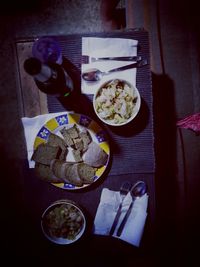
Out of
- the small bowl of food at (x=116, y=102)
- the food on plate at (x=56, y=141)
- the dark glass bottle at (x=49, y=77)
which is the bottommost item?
the food on plate at (x=56, y=141)

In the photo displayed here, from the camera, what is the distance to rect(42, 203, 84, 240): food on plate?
1568 mm

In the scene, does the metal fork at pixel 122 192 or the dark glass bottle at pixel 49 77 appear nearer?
the dark glass bottle at pixel 49 77

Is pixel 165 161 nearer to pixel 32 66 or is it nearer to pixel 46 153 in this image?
pixel 46 153

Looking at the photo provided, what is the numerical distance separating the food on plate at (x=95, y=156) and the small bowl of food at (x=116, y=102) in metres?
0.15

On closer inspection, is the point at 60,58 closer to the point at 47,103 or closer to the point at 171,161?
the point at 47,103

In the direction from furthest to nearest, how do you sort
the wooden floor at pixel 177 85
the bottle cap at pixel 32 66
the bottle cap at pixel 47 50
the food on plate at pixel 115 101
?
the wooden floor at pixel 177 85 → the food on plate at pixel 115 101 → the bottle cap at pixel 47 50 → the bottle cap at pixel 32 66

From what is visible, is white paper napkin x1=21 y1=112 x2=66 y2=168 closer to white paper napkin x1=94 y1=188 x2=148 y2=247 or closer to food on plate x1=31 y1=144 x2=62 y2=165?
food on plate x1=31 y1=144 x2=62 y2=165

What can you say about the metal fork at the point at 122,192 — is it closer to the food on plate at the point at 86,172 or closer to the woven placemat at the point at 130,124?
the woven placemat at the point at 130,124

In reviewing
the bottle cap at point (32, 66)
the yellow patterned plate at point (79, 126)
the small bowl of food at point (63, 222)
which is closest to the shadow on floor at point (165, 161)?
the yellow patterned plate at point (79, 126)

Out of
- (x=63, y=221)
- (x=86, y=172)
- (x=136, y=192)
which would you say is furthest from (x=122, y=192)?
(x=63, y=221)

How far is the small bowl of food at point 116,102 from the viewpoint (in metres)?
1.52

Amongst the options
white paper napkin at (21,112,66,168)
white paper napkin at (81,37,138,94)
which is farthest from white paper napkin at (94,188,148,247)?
white paper napkin at (81,37,138,94)

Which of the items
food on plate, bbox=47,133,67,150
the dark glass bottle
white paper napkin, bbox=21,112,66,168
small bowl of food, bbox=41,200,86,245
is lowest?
small bowl of food, bbox=41,200,86,245

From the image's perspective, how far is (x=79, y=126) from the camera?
1573 millimetres
